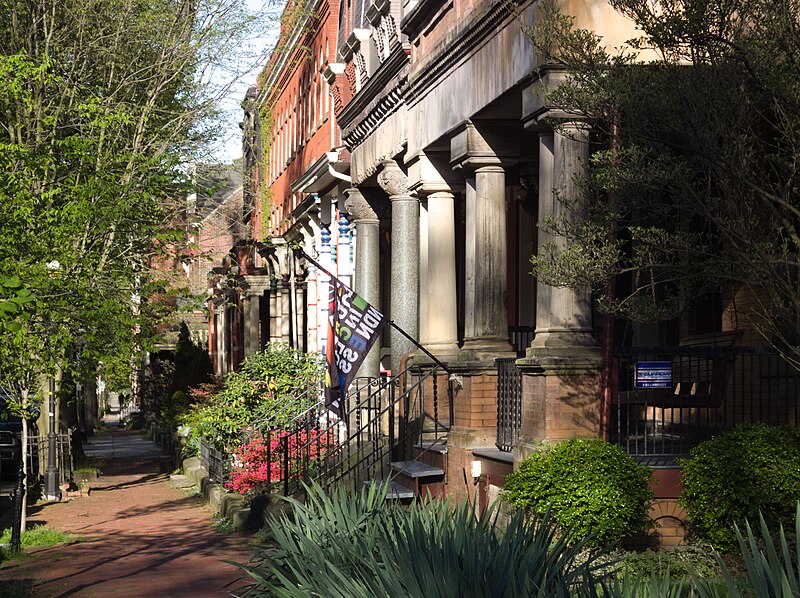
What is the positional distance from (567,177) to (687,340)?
14.7 feet

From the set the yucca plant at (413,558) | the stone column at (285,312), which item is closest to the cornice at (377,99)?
the yucca plant at (413,558)

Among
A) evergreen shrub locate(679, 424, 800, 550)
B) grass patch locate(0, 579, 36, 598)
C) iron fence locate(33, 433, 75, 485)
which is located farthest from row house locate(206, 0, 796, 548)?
iron fence locate(33, 433, 75, 485)

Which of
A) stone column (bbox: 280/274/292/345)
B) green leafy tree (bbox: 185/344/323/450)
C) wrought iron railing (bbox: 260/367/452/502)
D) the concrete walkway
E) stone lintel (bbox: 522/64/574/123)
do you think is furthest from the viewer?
stone column (bbox: 280/274/292/345)

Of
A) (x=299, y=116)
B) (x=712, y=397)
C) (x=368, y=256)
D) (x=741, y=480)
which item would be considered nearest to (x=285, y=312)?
(x=299, y=116)

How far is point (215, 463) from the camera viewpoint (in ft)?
73.2

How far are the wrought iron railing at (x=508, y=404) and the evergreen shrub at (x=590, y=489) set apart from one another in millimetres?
2712

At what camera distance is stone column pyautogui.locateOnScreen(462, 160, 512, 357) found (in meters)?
15.4

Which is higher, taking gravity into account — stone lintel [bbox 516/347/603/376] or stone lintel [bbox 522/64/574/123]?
stone lintel [bbox 522/64/574/123]

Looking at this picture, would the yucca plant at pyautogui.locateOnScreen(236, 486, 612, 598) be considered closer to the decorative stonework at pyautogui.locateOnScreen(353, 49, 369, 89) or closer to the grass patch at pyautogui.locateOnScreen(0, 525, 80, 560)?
the grass patch at pyautogui.locateOnScreen(0, 525, 80, 560)

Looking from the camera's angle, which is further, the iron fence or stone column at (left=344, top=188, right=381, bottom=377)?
the iron fence

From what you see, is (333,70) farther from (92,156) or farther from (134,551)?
(134,551)

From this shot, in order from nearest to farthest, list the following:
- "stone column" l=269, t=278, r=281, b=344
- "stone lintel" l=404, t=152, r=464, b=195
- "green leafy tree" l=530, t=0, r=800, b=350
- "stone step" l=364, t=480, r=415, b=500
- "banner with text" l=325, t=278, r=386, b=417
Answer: "green leafy tree" l=530, t=0, r=800, b=350
"stone step" l=364, t=480, r=415, b=500
"banner with text" l=325, t=278, r=386, b=417
"stone lintel" l=404, t=152, r=464, b=195
"stone column" l=269, t=278, r=281, b=344

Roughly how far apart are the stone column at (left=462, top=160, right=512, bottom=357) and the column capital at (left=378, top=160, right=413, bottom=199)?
387 centimetres

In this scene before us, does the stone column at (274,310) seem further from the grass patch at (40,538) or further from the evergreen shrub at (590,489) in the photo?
the evergreen shrub at (590,489)
